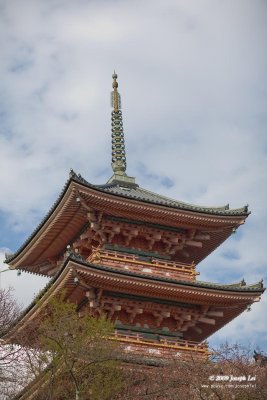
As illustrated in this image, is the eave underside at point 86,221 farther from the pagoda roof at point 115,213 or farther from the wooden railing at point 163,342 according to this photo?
the wooden railing at point 163,342

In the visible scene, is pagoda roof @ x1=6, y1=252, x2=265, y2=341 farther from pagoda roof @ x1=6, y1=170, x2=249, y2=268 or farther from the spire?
the spire

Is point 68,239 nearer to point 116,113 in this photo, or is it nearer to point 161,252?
point 161,252

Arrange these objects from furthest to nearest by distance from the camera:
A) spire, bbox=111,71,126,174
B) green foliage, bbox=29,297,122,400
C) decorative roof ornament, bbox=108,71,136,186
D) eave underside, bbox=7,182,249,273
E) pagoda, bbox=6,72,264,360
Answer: spire, bbox=111,71,126,174 → decorative roof ornament, bbox=108,71,136,186 → eave underside, bbox=7,182,249,273 → pagoda, bbox=6,72,264,360 → green foliage, bbox=29,297,122,400

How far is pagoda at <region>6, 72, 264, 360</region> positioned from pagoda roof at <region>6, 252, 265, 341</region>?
0.13 ft

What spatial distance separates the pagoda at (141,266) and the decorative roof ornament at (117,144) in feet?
3.02

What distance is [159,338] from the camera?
28.5m

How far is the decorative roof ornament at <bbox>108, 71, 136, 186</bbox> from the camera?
3376cm

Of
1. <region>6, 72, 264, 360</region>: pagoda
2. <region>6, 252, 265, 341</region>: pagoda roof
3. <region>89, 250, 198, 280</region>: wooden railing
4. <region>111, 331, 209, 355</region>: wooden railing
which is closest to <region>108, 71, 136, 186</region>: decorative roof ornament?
<region>6, 72, 264, 360</region>: pagoda

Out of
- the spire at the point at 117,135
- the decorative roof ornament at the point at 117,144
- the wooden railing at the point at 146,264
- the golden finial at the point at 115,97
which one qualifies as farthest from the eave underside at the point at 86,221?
the golden finial at the point at 115,97

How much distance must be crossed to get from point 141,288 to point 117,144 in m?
10.7

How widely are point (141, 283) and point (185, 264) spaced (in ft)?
12.0

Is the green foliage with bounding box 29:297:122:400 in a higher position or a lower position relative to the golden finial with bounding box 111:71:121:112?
lower

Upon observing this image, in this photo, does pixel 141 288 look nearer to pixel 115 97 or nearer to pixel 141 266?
pixel 141 266

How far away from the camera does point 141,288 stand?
A: 2798 centimetres
